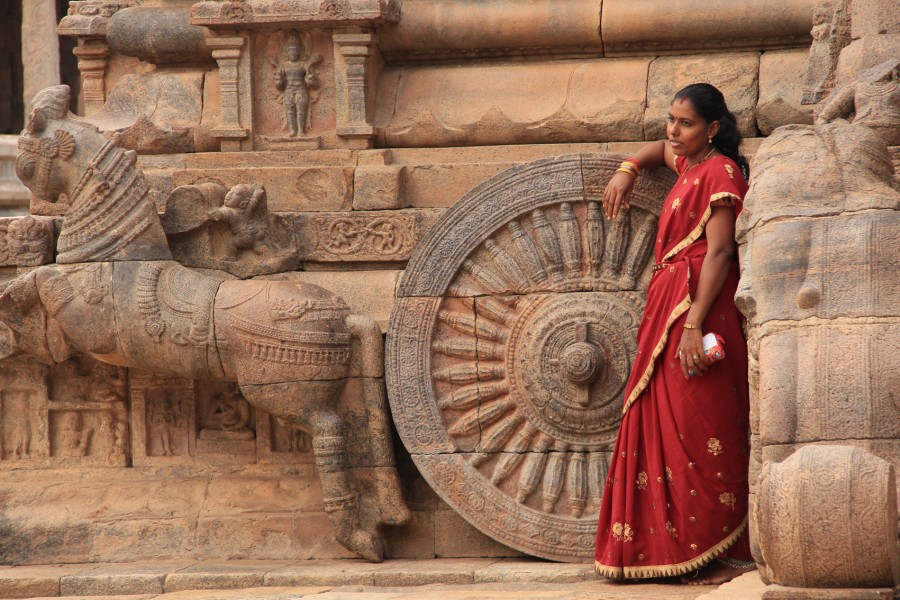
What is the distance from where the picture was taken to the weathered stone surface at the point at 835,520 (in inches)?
223

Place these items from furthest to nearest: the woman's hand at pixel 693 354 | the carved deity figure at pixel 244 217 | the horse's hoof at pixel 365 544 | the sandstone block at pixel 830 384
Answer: the carved deity figure at pixel 244 217
the horse's hoof at pixel 365 544
the woman's hand at pixel 693 354
the sandstone block at pixel 830 384

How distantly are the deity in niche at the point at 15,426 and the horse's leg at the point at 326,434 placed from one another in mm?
1302

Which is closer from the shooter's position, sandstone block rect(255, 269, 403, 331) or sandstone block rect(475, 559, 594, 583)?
sandstone block rect(475, 559, 594, 583)

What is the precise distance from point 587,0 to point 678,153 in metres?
1.38

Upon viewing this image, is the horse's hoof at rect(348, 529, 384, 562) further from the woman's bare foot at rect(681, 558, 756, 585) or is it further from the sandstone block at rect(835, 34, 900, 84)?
the sandstone block at rect(835, 34, 900, 84)

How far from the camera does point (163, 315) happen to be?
306 inches

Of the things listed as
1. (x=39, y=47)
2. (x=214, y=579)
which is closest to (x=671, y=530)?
(x=214, y=579)

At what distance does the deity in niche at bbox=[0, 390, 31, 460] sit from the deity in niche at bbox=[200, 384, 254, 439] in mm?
879

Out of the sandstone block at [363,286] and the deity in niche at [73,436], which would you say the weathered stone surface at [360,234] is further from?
the deity in niche at [73,436]

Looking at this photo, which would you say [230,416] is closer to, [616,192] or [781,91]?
[616,192]

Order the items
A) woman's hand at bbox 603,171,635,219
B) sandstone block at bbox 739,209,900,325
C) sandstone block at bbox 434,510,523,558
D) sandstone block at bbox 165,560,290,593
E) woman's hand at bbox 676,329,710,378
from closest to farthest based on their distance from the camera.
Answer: sandstone block at bbox 739,209,900,325 → woman's hand at bbox 676,329,710,378 → woman's hand at bbox 603,171,635,219 → sandstone block at bbox 165,560,290,593 → sandstone block at bbox 434,510,523,558

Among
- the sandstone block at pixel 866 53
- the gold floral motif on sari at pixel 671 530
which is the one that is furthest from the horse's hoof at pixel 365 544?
the sandstone block at pixel 866 53

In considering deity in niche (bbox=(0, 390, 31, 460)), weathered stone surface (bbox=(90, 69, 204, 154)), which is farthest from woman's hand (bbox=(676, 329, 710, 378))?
deity in niche (bbox=(0, 390, 31, 460))

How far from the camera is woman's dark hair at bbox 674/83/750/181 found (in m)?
7.28
